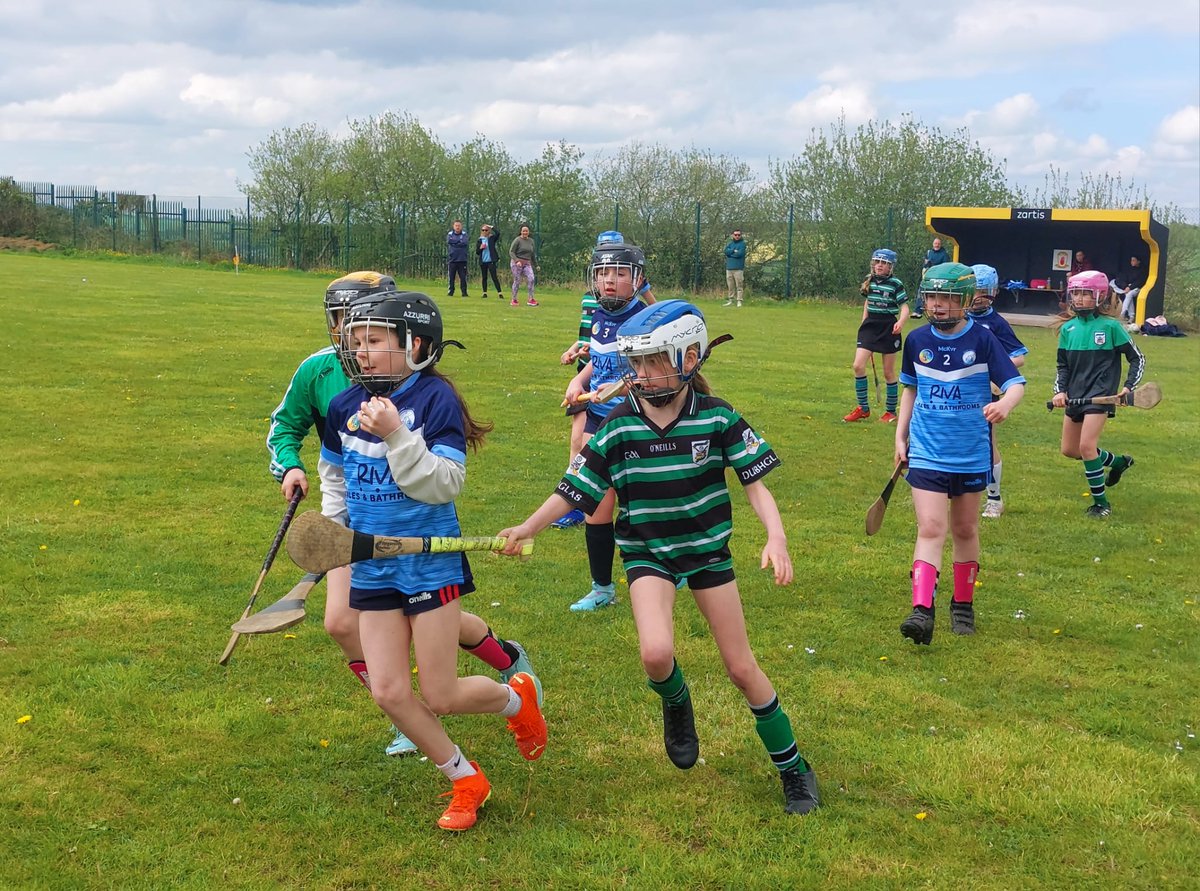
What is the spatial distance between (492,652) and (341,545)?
127 cm

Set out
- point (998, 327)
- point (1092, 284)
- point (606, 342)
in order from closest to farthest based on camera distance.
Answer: point (606, 342), point (998, 327), point (1092, 284)

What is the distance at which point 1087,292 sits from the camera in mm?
9641

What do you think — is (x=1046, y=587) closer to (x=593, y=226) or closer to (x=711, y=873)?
(x=711, y=873)

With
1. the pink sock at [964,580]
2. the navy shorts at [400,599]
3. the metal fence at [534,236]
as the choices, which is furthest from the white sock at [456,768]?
the metal fence at [534,236]

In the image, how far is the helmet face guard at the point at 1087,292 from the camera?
9625 mm

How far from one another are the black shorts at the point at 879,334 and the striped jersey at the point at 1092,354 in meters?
4.95

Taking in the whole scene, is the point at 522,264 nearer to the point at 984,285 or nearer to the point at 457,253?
the point at 457,253

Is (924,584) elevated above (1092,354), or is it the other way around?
(1092,354)

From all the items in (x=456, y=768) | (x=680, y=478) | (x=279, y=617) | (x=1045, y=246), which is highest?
(x=1045, y=246)

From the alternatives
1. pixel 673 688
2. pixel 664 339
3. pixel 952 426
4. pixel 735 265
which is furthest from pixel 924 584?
pixel 735 265

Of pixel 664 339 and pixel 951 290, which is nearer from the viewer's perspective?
pixel 664 339

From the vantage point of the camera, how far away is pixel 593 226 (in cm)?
4291

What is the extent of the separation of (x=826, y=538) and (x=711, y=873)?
5143 mm

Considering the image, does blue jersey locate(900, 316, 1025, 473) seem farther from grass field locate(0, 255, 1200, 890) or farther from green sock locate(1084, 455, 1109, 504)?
green sock locate(1084, 455, 1109, 504)
